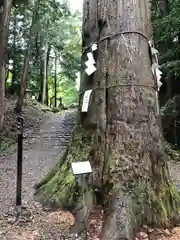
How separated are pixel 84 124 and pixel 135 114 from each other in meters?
0.78

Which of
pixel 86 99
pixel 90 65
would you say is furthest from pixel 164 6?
pixel 86 99

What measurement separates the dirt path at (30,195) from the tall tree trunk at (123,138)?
262 millimetres

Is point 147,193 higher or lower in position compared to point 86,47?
lower

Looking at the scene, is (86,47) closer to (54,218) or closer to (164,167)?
(164,167)

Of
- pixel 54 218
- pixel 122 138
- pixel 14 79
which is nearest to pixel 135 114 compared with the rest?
pixel 122 138

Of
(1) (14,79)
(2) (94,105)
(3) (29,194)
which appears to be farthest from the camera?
(1) (14,79)

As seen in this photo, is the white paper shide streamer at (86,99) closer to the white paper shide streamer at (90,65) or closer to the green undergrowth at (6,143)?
the white paper shide streamer at (90,65)

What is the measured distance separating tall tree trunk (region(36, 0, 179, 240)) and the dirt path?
10.3 inches

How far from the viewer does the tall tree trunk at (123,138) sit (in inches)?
134

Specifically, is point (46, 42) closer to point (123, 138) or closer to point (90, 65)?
point (90, 65)

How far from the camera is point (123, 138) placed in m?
3.55

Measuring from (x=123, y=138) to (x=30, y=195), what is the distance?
1672 mm

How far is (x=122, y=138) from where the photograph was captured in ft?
11.7

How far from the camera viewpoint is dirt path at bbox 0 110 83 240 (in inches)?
136
